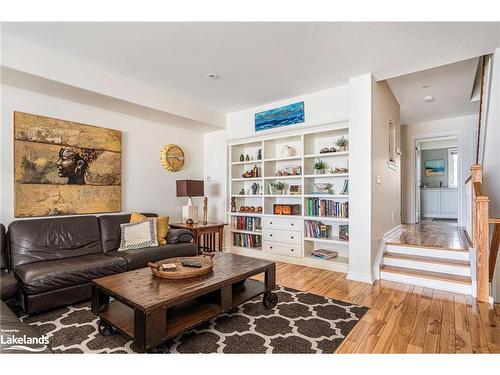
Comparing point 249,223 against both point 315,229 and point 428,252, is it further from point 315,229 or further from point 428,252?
point 428,252

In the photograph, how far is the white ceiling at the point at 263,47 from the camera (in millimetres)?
2363

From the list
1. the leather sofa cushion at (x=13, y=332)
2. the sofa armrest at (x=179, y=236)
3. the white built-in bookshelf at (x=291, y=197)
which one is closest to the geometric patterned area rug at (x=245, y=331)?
the leather sofa cushion at (x=13, y=332)

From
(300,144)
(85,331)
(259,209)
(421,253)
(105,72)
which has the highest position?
(105,72)

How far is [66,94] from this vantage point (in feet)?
10.4

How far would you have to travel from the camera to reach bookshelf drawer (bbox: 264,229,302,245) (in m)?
4.09

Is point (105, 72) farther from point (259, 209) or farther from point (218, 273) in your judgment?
point (259, 209)

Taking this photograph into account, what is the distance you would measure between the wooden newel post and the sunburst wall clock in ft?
13.3

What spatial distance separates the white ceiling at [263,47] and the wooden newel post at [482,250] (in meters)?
1.56

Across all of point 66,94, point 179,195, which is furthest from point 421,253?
point 66,94

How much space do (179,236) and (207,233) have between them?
0.62 metres

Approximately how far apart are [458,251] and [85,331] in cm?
402

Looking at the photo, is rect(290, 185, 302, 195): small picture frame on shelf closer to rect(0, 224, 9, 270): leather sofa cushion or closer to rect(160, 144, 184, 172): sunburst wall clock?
rect(160, 144, 184, 172): sunburst wall clock

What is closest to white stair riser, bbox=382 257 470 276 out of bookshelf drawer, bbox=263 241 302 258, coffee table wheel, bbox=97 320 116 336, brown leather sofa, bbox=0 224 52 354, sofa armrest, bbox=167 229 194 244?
bookshelf drawer, bbox=263 241 302 258

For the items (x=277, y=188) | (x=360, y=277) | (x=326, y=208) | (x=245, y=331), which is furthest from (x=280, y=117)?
(x=245, y=331)
